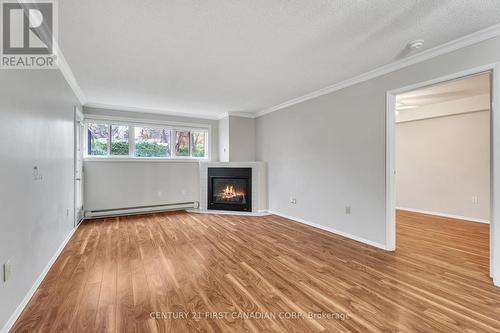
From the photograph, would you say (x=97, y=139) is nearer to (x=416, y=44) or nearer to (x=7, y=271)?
(x=7, y=271)

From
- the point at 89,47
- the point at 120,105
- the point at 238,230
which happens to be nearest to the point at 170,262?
the point at 238,230

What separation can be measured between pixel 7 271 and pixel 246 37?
2704 mm

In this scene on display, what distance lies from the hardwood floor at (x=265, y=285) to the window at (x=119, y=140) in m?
2.14

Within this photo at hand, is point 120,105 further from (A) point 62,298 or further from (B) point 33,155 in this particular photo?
(A) point 62,298

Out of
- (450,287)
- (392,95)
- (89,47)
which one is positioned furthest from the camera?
(392,95)

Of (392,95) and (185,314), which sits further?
(392,95)

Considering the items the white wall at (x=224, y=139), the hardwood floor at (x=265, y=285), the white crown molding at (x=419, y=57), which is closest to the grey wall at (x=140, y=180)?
the white wall at (x=224, y=139)

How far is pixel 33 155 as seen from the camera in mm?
2082

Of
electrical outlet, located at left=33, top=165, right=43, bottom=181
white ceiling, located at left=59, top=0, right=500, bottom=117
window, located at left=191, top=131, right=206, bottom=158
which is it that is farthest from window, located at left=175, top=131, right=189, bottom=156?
electrical outlet, located at left=33, top=165, right=43, bottom=181

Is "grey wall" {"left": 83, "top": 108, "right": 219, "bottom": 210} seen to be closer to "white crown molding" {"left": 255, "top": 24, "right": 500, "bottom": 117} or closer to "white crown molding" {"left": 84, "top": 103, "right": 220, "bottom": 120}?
"white crown molding" {"left": 84, "top": 103, "right": 220, "bottom": 120}

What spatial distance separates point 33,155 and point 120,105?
3.40 m

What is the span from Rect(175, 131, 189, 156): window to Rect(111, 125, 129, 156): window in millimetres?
1130

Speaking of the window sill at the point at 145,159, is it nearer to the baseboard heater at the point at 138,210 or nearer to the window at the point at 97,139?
the window at the point at 97,139

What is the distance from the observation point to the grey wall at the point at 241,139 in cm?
579
